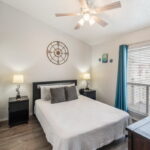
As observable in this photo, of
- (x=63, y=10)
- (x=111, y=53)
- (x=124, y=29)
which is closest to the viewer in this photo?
(x=63, y=10)

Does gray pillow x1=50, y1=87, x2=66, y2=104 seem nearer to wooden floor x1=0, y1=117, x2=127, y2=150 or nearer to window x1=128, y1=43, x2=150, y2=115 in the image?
wooden floor x1=0, y1=117, x2=127, y2=150

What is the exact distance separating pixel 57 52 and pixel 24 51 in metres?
1.01

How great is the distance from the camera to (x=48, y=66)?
148 inches

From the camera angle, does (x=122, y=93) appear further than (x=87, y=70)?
No

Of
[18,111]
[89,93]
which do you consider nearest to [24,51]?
[18,111]

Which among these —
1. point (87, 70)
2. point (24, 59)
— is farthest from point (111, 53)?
point (24, 59)

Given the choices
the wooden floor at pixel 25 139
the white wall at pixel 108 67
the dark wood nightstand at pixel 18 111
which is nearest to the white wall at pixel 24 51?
the dark wood nightstand at pixel 18 111

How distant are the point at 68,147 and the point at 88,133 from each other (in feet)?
1.19

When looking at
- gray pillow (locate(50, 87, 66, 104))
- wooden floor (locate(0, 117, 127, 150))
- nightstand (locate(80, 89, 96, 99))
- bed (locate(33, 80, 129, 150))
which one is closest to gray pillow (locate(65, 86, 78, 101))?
gray pillow (locate(50, 87, 66, 104))

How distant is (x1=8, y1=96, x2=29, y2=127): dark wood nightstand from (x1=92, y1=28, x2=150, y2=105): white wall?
2551 mm

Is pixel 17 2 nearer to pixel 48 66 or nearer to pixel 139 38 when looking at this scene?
pixel 48 66

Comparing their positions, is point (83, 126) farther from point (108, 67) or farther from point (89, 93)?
point (108, 67)

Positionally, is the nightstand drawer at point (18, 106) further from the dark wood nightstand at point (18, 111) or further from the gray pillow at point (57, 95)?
the gray pillow at point (57, 95)

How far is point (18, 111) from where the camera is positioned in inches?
117
